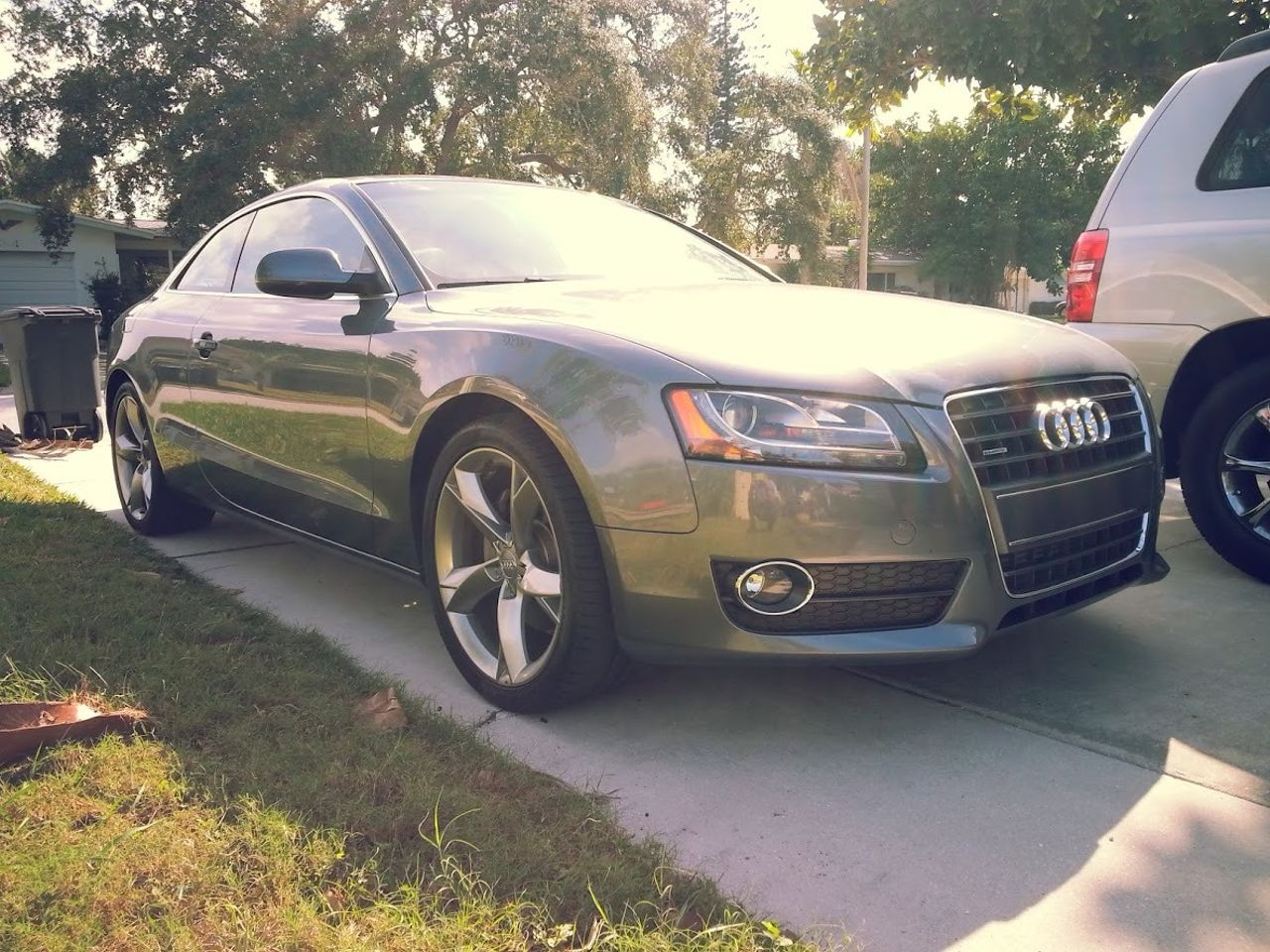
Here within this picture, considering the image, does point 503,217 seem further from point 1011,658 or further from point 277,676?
point 1011,658

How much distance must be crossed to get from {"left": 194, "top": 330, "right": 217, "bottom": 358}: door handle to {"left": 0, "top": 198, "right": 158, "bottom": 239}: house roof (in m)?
25.4

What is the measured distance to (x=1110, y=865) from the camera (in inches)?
88.5

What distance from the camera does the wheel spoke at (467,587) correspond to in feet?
10.4

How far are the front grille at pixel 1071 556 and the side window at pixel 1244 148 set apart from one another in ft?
5.28

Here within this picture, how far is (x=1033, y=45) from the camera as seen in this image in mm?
8406

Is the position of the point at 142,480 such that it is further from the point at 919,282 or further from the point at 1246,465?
the point at 919,282

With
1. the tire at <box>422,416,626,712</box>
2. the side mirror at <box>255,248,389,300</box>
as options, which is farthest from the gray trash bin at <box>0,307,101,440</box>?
the tire at <box>422,416,626,712</box>

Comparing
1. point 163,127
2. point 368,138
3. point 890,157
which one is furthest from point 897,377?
point 890,157

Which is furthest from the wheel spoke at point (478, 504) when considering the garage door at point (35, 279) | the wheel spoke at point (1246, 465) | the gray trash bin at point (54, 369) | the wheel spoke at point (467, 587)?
the garage door at point (35, 279)

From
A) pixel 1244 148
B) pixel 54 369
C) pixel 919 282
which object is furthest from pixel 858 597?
pixel 919 282

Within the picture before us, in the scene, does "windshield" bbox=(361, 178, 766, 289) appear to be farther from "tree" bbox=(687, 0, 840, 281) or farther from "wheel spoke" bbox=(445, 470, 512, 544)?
"tree" bbox=(687, 0, 840, 281)

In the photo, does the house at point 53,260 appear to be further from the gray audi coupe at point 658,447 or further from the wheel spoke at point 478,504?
the wheel spoke at point 478,504

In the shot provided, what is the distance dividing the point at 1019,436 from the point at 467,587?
155cm

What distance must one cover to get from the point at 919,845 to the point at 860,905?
10.7 inches
